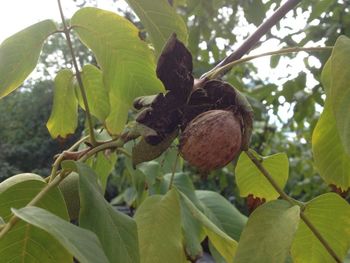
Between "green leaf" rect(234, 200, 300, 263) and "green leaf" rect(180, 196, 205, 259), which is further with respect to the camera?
"green leaf" rect(180, 196, 205, 259)

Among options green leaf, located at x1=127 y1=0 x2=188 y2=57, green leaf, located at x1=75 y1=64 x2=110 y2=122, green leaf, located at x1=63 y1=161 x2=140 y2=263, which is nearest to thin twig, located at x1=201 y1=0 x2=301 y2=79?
green leaf, located at x1=127 y1=0 x2=188 y2=57

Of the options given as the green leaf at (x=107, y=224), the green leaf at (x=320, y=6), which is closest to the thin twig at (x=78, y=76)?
the green leaf at (x=107, y=224)

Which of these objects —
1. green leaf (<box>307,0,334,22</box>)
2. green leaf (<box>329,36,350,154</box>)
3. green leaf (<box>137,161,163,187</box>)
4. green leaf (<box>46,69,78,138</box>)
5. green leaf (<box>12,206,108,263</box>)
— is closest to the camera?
Result: green leaf (<box>12,206,108,263</box>)

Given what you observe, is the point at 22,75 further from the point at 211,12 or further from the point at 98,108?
the point at 211,12

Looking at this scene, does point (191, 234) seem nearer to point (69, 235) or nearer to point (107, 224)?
point (107, 224)

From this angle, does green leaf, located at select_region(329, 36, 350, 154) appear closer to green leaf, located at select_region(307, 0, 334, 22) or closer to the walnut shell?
the walnut shell

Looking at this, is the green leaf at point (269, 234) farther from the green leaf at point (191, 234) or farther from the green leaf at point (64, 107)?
the green leaf at point (64, 107)

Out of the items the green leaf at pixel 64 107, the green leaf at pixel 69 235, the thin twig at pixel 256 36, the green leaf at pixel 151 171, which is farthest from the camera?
the green leaf at pixel 151 171
